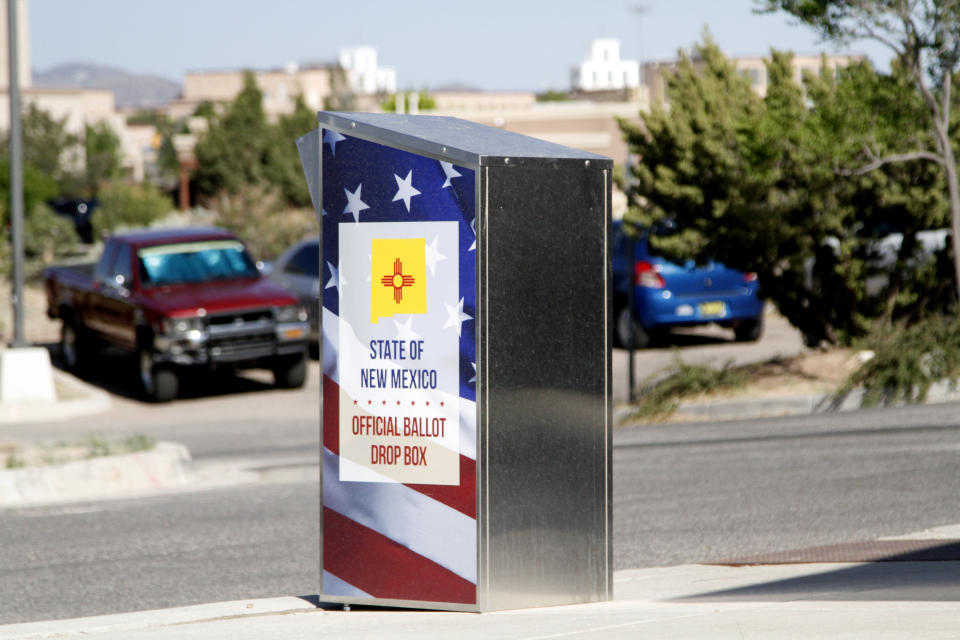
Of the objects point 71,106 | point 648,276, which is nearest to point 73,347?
point 648,276

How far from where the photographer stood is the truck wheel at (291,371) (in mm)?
16641

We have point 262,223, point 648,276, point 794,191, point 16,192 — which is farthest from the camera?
point 262,223

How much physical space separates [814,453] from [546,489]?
17.6 ft

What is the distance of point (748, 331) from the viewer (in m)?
19.9

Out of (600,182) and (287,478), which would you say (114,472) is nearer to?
(287,478)

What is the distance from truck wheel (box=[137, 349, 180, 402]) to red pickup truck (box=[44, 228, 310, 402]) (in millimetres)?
12

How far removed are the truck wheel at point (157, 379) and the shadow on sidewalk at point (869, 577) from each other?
10474 mm

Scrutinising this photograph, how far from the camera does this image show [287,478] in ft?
36.8

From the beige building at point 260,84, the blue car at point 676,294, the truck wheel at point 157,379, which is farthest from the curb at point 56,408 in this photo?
the beige building at point 260,84

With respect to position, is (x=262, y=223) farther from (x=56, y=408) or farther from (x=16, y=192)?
(x=56, y=408)

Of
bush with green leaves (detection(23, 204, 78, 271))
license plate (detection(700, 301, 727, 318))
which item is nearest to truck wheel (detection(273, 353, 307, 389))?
license plate (detection(700, 301, 727, 318))

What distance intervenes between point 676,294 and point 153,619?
13.9 m

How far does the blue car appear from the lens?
18688 millimetres

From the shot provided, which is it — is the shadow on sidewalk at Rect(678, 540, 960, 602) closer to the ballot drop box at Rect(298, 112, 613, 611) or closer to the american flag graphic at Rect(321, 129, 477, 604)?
the ballot drop box at Rect(298, 112, 613, 611)
